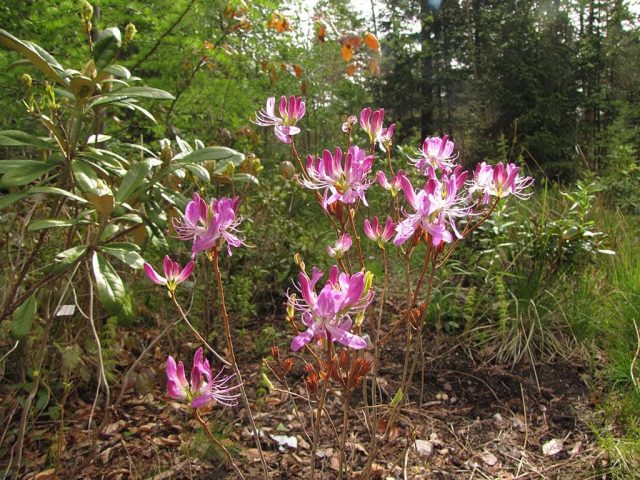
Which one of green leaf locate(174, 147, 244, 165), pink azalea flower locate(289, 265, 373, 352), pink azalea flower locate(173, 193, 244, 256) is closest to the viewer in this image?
pink azalea flower locate(289, 265, 373, 352)

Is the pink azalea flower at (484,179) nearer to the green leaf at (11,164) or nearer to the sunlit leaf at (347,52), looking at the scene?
the green leaf at (11,164)

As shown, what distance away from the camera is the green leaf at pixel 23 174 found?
1295 millimetres

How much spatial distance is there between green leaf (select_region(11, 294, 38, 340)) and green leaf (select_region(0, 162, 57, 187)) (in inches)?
12.8

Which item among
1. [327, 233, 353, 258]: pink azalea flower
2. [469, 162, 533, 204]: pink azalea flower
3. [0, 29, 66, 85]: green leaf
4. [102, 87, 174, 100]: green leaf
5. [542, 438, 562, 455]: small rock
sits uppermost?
[0, 29, 66, 85]: green leaf

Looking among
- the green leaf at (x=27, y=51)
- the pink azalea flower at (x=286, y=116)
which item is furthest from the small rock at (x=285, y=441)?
the green leaf at (x=27, y=51)

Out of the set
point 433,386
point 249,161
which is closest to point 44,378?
point 249,161

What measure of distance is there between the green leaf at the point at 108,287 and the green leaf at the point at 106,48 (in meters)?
0.54

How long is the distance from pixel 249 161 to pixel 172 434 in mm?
1145

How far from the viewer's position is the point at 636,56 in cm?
1132

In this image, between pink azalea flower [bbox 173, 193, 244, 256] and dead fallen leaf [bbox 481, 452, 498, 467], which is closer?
pink azalea flower [bbox 173, 193, 244, 256]

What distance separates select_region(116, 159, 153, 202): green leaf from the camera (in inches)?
52.9

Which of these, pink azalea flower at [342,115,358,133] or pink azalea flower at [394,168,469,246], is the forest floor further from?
pink azalea flower at [342,115,358,133]

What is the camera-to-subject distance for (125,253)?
4.40 feet

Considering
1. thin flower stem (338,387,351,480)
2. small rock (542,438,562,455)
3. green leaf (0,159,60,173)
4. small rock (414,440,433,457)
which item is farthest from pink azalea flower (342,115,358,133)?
small rock (542,438,562,455)
